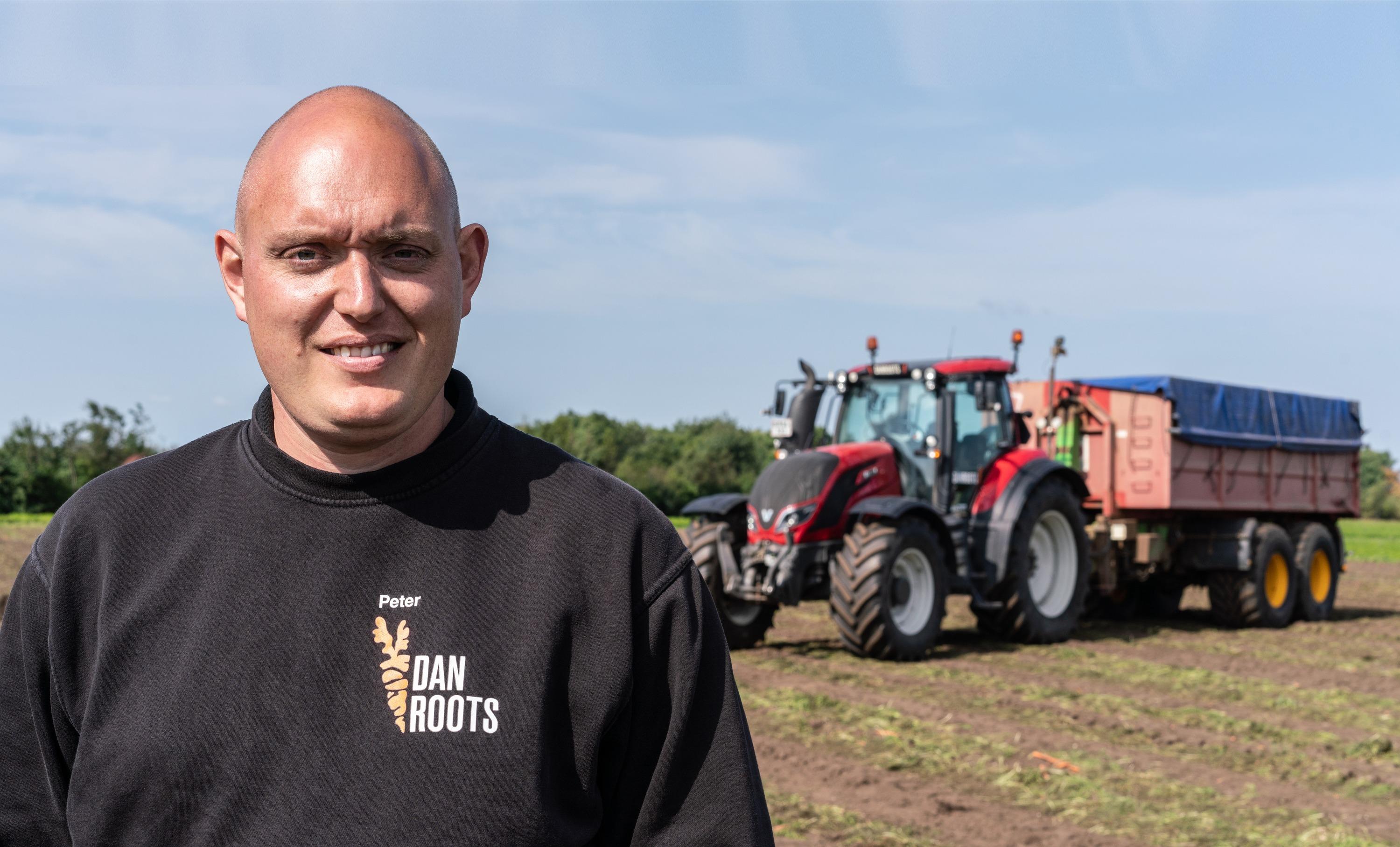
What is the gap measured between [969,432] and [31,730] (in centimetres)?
972

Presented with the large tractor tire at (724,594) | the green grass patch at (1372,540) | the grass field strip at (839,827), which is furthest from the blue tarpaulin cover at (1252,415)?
the grass field strip at (839,827)

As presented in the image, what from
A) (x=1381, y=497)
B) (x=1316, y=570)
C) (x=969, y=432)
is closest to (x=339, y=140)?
(x=969, y=432)

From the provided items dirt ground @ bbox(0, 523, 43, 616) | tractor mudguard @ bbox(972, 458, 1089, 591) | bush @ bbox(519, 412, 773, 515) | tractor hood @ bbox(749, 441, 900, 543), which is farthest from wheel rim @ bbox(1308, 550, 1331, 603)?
bush @ bbox(519, 412, 773, 515)

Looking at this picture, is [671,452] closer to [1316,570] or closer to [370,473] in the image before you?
[1316,570]

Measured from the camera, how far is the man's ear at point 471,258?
1.78 m

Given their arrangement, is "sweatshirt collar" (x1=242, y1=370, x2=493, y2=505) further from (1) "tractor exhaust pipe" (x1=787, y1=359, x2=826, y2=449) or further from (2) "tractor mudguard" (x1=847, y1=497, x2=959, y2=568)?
(1) "tractor exhaust pipe" (x1=787, y1=359, x2=826, y2=449)

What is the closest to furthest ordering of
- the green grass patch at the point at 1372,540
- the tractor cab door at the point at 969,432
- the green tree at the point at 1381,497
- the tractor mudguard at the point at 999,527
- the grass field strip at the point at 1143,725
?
1. the grass field strip at the point at 1143,725
2. the tractor mudguard at the point at 999,527
3. the tractor cab door at the point at 969,432
4. the green grass patch at the point at 1372,540
5. the green tree at the point at 1381,497

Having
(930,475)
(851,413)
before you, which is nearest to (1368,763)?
(930,475)

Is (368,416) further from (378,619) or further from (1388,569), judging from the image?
(1388,569)

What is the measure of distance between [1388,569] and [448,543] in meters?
25.6

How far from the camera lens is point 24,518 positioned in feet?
106

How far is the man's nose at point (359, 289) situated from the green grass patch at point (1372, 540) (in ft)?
68.2

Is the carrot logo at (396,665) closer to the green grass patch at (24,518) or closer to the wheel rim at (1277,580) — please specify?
the wheel rim at (1277,580)

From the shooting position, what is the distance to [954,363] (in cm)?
1077
